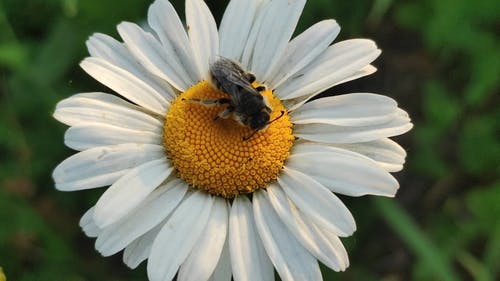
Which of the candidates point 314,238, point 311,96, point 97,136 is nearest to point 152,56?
point 97,136

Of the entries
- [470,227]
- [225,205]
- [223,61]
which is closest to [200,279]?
[225,205]

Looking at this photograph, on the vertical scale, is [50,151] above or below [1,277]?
below

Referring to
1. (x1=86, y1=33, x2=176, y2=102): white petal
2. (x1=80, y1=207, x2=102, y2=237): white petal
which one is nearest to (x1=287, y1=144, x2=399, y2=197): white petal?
(x1=86, y1=33, x2=176, y2=102): white petal

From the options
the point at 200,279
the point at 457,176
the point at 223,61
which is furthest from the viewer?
the point at 457,176

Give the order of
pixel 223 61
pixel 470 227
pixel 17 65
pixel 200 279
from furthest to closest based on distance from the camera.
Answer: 1. pixel 470 227
2. pixel 17 65
3. pixel 223 61
4. pixel 200 279

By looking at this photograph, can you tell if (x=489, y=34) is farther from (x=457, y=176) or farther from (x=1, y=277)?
(x=1, y=277)

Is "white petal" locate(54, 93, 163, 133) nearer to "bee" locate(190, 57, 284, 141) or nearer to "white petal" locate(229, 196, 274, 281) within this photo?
"bee" locate(190, 57, 284, 141)

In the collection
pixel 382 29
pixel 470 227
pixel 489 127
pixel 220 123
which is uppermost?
pixel 220 123
